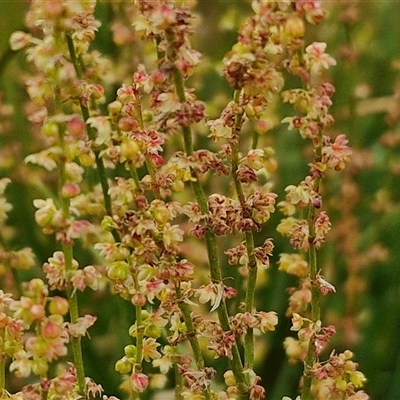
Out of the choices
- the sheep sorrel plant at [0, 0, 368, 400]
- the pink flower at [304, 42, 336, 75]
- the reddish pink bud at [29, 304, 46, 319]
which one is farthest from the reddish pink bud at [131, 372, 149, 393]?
the pink flower at [304, 42, 336, 75]

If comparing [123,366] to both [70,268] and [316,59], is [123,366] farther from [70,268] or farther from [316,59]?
[316,59]

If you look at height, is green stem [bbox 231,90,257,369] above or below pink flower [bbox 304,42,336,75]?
below

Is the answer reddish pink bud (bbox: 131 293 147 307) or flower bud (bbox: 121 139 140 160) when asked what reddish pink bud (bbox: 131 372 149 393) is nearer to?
reddish pink bud (bbox: 131 293 147 307)

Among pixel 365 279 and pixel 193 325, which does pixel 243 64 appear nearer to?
pixel 193 325

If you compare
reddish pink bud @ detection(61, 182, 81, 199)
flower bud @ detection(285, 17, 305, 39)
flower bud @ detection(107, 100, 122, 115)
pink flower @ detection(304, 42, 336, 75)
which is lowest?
reddish pink bud @ detection(61, 182, 81, 199)

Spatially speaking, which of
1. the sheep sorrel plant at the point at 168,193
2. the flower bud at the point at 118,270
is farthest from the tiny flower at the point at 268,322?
the flower bud at the point at 118,270

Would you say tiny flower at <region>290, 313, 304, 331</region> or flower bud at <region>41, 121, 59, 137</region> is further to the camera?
tiny flower at <region>290, 313, 304, 331</region>

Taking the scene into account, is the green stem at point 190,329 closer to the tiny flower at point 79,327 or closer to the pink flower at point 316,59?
the tiny flower at point 79,327

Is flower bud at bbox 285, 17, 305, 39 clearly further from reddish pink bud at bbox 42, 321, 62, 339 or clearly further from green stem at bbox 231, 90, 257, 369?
reddish pink bud at bbox 42, 321, 62, 339

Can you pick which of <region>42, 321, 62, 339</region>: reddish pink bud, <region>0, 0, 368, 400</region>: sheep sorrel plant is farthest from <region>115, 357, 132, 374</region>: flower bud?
<region>42, 321, 62, 339</region>: reddish pink bud
